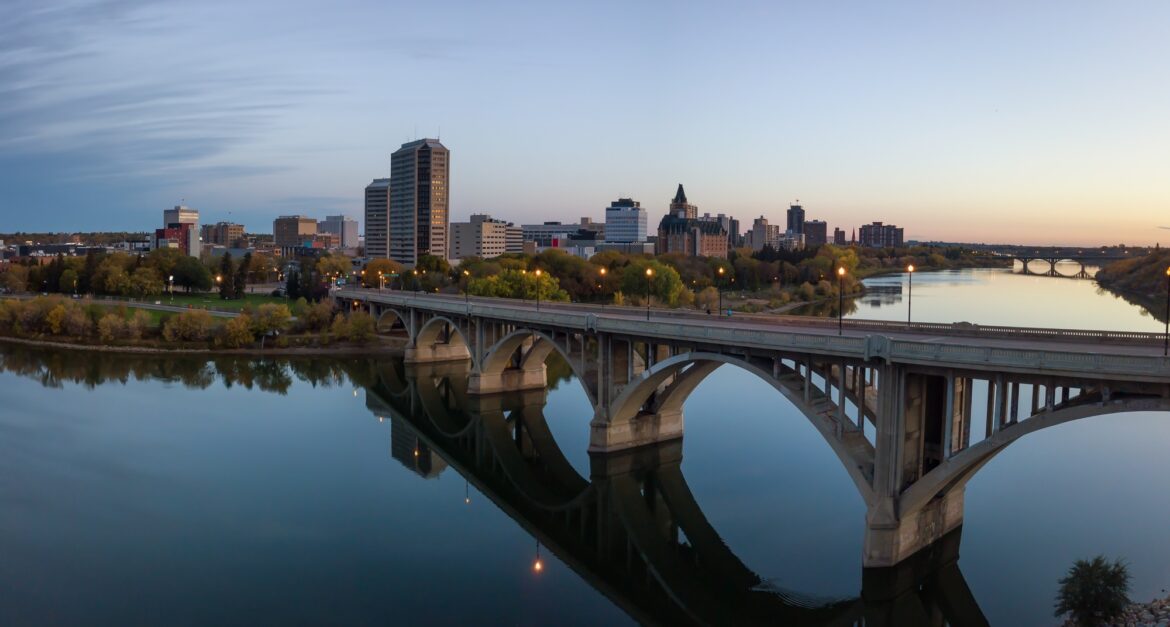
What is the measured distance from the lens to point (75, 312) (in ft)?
234

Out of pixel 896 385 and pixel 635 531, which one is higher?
pixel 896 385

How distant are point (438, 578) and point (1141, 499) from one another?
24.2 meters

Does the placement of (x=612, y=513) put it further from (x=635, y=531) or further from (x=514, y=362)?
(x=514, y=362)

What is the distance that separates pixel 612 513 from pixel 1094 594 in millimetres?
15366

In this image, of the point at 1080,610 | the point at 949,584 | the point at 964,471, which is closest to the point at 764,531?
the point at 949,584

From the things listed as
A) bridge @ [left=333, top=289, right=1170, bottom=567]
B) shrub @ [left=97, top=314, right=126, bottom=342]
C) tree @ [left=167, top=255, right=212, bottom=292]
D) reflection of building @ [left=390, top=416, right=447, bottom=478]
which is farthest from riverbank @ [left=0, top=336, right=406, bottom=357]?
bridge @ [left=333, top=289, right=1170, bottom=567]

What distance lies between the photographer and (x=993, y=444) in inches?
750

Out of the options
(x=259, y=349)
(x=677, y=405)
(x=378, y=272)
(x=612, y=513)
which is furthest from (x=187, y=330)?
(x=612, y=513)

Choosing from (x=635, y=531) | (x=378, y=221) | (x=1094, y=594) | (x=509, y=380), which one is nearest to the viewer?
(x=1094, y=594)

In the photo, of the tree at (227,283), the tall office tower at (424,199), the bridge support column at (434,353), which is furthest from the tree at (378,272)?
the bridge support column at (434,353)

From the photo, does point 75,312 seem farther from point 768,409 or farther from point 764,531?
point 764,531

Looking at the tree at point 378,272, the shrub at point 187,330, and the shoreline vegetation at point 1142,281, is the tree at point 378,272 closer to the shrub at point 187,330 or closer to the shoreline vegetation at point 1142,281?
the shrub at point 187,330

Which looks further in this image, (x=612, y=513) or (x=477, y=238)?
(x=477, y=238)

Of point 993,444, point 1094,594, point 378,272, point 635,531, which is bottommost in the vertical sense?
point 635,531
